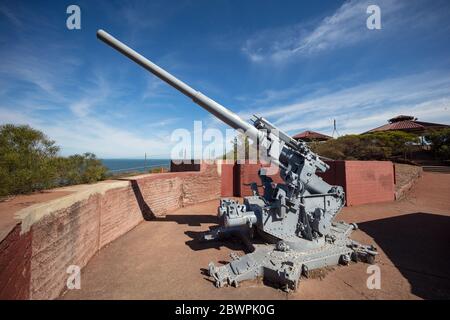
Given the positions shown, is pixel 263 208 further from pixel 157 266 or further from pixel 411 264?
pixel 411 264

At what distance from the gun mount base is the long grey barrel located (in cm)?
333

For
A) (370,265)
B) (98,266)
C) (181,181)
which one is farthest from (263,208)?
(181,181)

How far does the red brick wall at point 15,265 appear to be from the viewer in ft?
8.54

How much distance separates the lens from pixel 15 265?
2896 mm

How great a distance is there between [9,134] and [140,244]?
4707mm

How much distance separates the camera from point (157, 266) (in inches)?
212

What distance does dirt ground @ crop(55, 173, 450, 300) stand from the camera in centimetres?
427

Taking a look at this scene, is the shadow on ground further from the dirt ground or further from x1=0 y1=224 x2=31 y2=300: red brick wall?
x1=0 y1=224 x2=31 y2=300: red brick wall

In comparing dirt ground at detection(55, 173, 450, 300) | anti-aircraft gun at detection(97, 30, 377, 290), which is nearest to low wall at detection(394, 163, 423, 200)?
dirt ground at detection(55, 173, 450, 300)

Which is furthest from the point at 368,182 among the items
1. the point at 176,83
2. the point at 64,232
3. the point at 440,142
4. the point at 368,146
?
the point at 440,142

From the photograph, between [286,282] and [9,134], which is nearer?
[286,282]

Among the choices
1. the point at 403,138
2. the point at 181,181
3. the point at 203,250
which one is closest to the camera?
the point at 203,250
